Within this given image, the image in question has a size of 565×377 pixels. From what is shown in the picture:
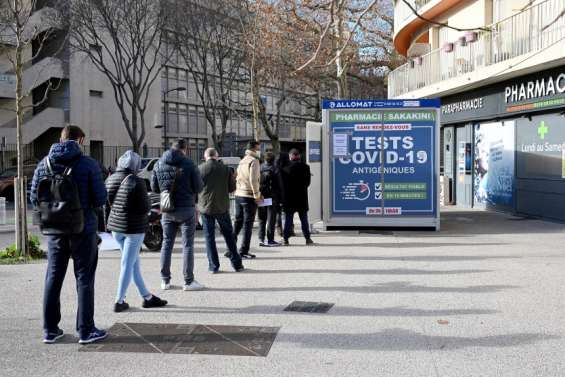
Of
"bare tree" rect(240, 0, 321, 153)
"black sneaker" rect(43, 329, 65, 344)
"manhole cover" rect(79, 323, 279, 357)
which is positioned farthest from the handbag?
"bare tree" rect(240, 0, 321, 153)

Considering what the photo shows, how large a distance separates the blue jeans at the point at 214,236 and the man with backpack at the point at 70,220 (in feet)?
9.47

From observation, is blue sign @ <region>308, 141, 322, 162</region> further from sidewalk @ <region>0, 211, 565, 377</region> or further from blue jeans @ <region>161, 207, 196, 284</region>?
blue jeans @ <region>161, 207, 196, 284</region>

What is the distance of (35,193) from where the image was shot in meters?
5.25

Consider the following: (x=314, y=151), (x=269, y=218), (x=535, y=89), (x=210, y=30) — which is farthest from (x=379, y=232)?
(x=210, y=30)

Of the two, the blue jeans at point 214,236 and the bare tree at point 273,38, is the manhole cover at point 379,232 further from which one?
the bare tree at point 273,38

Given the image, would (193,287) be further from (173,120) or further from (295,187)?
(173,120)

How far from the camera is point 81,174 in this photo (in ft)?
17.2

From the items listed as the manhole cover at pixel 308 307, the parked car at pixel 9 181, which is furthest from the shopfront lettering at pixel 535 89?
the parked car at pixel 9 181

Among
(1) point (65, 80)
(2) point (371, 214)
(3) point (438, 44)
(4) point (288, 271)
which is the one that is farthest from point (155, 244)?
(1) point (65, 80)

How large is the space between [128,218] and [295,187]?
5.39m

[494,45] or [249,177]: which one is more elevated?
[494,45]

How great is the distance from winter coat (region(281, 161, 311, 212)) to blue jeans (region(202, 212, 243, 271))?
2.90 metres

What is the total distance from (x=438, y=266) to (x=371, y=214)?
4.42m

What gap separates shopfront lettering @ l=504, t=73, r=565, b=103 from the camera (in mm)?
13518
